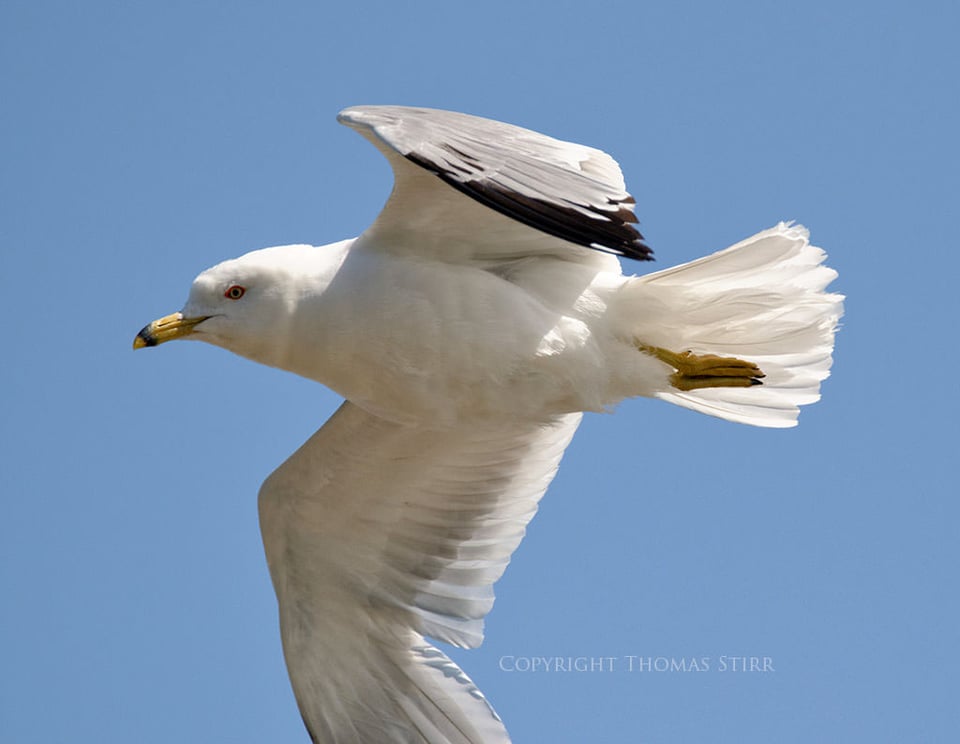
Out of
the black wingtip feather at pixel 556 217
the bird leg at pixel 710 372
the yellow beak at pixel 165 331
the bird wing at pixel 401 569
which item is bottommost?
the bird wing at pixel 401 569

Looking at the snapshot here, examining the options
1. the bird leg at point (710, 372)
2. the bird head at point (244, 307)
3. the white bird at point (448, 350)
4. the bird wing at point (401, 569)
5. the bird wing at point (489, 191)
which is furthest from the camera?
the bird wing at point (401, 569)

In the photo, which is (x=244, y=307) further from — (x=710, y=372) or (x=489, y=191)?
(x=710, y=372)

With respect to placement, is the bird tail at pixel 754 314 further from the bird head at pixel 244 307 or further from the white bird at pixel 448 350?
the bird head at pixel 244 307

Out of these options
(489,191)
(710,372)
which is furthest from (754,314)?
(489,191)

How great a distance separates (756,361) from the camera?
8664mm

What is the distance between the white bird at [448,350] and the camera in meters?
7.82

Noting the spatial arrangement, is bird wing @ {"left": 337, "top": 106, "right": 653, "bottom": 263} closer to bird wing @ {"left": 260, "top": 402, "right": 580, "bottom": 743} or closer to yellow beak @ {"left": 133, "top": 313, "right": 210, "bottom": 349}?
yellow beak @ {"left": 133, "top": 313, "right": 210, "bottom": 349}

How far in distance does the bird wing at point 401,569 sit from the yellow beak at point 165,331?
1.35m

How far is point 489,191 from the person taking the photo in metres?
7.13

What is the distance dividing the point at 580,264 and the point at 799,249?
1043mm

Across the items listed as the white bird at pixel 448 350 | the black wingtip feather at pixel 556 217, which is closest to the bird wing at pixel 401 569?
the white bird at pixel 448 350

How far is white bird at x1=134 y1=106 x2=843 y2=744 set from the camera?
7.82 metres

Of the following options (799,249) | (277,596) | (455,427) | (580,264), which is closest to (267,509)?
(277,596)

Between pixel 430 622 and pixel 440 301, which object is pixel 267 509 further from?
pixel 440 301
